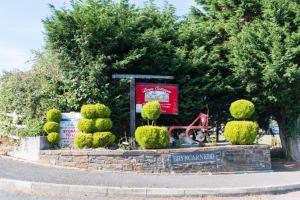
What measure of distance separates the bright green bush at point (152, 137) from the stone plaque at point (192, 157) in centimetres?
55

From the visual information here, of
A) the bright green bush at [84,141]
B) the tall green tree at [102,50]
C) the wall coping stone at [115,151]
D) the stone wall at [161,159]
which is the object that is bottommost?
the stone wall at [161,159]

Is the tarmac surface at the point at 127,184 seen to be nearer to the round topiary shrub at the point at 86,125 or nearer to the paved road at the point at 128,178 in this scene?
the paved road at the point at 128,178

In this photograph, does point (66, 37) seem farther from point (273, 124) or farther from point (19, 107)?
point (273, 124)

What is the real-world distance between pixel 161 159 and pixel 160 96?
281cm

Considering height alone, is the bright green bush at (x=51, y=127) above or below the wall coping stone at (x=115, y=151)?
above

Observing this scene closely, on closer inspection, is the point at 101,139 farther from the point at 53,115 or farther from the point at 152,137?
the point at 53,115

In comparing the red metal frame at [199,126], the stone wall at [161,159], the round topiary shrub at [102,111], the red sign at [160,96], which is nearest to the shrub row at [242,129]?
the stone wall at [161,159]

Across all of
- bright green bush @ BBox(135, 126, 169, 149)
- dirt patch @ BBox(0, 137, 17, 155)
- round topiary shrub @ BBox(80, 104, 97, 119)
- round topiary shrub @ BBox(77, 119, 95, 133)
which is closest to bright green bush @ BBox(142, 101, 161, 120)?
bright green bush @ BBox(135, 126, 169, 149)

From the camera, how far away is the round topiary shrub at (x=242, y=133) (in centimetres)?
1409

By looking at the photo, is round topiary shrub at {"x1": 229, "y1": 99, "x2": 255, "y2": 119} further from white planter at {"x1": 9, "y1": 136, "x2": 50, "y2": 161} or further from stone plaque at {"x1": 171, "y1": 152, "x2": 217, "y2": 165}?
white planter at {"x1": 9, "y1": 136, "x2": 50, "y2": 161}

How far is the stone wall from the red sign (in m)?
2.24

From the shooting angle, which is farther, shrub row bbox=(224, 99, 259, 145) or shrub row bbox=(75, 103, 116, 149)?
shrub row bbox=(224, 99, 259, 145)

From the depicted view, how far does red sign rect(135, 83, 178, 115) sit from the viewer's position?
14.7m

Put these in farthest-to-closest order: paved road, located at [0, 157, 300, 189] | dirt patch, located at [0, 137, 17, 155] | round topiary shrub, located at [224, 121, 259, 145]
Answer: dirt patch, located at [0, 137, 17, 155]
round topiary shrub, located at [224, 121, 259, 145]
paved road, located at [0, 157, 300, 189]
